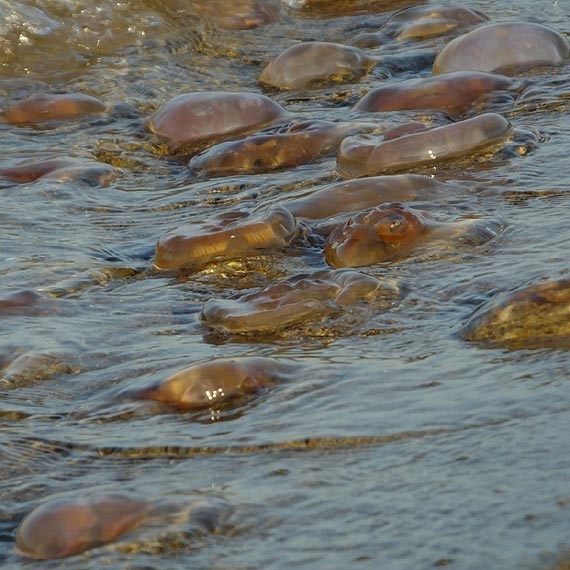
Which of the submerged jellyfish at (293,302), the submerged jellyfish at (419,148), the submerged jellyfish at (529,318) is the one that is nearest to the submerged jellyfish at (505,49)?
the submerged jellyfish at (419,148)

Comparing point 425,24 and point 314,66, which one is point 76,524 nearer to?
point 314,66

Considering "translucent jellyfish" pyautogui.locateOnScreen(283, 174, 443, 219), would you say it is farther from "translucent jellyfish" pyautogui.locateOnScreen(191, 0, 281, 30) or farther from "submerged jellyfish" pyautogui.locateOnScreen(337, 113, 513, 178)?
"translucent jellyfish" pyautogui.locateOnScreen(191, 0, 281, 30)

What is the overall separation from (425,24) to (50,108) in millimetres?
1781

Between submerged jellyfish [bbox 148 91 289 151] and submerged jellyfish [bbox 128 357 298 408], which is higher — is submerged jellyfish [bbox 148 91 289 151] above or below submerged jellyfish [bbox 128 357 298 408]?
above

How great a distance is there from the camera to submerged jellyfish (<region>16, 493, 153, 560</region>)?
63.8 inches

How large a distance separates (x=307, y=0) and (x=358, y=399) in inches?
189

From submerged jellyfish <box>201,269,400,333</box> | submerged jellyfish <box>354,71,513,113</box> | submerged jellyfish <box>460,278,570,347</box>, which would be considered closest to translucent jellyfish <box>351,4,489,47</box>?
submerged jellyfish <box>354,71,513,113</box>

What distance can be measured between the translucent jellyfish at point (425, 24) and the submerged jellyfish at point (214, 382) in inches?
141

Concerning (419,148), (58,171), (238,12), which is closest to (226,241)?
(419,148)

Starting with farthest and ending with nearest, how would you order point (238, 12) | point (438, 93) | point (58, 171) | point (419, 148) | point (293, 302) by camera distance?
point (238, 12), point (438, 93), point (58, 171), point (419, 148), point (293, 302)

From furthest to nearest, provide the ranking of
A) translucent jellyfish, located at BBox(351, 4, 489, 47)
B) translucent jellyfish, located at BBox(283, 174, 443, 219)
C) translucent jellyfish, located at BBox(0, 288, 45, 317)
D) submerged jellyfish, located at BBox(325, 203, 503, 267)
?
translucent jellyfish, located at BBox(351, 4, 489, 47), translucent jellyfish, located at BBox(283, 174, 443, 219), submerged jellyfish, located at BBox(325, 203, 503, 267), translucent jellyfish, located at BBox(0, 288, 45, 317)

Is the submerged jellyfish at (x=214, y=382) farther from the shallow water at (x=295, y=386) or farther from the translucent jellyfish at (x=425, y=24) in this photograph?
A: the translucent jellyfish at (x=425, y=24)

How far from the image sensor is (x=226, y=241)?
9.62 ft

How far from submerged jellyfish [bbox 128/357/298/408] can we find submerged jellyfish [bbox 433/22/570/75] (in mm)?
2662
